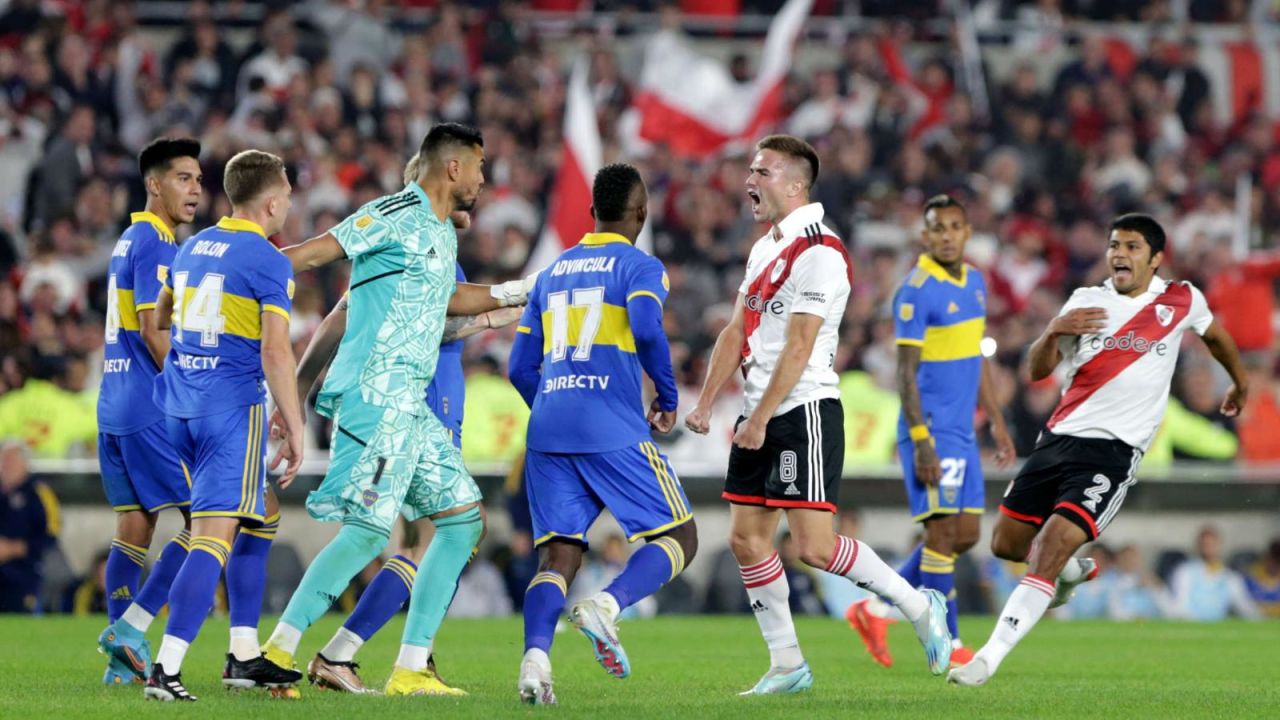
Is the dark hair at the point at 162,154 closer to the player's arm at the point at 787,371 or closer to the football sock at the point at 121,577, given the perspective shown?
the football sock at the point at 121,577

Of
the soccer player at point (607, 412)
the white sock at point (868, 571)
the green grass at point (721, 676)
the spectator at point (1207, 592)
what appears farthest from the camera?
the spectator at point (1207, 592)

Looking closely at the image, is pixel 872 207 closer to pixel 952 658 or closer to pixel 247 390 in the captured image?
pixel 952 658

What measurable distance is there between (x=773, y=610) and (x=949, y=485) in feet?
10.0

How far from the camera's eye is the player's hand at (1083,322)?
969 cm

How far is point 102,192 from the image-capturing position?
1988 centimetres

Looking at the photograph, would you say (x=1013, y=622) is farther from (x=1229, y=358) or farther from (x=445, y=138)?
(x=445, y=138)

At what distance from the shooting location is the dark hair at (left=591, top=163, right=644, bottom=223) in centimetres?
859

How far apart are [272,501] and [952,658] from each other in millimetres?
4468

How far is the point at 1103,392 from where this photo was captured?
385 inches

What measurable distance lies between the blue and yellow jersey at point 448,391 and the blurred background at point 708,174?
270 inches

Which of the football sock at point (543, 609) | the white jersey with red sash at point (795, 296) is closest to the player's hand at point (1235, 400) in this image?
the white jersey with red sash at point (795, 296)

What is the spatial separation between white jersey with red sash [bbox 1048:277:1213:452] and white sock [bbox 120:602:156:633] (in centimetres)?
493

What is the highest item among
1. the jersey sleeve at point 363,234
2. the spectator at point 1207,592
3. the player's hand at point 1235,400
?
the jersey sleeve at point 363,234

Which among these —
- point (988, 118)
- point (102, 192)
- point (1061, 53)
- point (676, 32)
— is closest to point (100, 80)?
point (102, 192)
